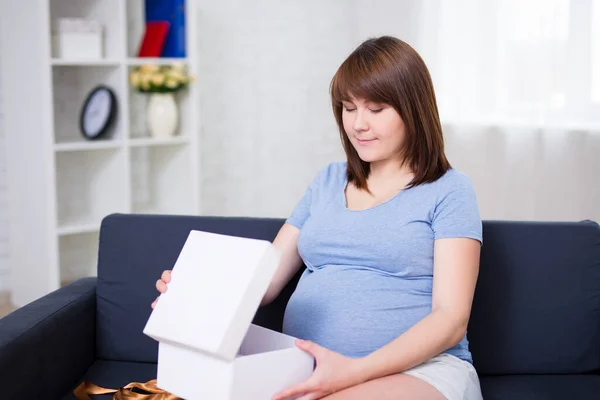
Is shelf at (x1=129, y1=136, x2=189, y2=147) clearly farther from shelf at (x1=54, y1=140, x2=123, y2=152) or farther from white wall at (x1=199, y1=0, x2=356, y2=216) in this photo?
white wall at (x1=199, y1=0, x2=356, y2=216)

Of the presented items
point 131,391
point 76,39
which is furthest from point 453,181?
point 76,39

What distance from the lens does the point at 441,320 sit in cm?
153

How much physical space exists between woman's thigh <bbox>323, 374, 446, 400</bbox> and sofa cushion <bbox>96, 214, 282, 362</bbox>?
1.96 feet

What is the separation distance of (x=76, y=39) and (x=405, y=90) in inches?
91.0

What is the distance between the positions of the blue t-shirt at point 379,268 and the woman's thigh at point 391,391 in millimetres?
123

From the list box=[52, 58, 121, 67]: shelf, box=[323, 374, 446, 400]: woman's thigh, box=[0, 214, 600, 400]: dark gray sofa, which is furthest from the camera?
box=[52, 58, 121, 67]: shelf

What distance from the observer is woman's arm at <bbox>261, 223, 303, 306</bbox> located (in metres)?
1.84

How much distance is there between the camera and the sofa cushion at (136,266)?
197 centimetres

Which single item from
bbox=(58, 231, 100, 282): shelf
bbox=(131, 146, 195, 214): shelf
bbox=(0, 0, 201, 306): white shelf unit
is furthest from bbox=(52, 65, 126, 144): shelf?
bbox=(58, 231, 100, 282): shelf

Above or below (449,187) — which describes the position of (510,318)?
below

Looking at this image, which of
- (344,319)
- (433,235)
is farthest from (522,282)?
(344,319)

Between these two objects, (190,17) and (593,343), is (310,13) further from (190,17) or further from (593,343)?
(593,343)

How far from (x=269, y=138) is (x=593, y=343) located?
2.92 meters

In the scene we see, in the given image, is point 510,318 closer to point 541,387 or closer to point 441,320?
point 541,387
